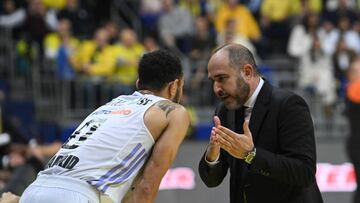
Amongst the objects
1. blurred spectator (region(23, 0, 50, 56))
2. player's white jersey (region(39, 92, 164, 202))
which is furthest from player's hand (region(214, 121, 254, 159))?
blurred spectator (region(23, 0, 50, 56))

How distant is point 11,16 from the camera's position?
1739 centimetres

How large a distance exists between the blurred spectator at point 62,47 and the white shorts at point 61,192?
10804 millimetres

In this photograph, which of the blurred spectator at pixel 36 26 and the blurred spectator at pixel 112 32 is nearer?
the blurred spectator at pixel 112 32

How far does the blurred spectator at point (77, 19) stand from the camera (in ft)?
57.5

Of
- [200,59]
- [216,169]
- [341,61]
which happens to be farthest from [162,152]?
[341,61]

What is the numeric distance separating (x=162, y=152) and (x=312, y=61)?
1189 centimetres

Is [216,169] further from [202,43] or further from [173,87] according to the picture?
[202,43]

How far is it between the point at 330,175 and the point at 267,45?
5.10 meters

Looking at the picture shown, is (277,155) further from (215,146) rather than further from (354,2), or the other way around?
(354,2)

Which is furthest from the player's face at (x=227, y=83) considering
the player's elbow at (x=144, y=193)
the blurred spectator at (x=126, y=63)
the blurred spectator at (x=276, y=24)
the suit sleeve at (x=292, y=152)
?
the blurred spectator at (x=276, y=24)

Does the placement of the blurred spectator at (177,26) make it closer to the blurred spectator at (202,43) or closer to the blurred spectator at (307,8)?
the blurred spectator at (202,43)

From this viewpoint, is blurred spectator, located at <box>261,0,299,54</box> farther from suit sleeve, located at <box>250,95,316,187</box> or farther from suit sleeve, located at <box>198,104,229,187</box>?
suit sleeve, located at <box>250,95,316,187</box>

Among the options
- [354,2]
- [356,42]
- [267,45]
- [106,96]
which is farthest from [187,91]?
[354,2]

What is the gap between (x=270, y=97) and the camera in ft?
17.4
